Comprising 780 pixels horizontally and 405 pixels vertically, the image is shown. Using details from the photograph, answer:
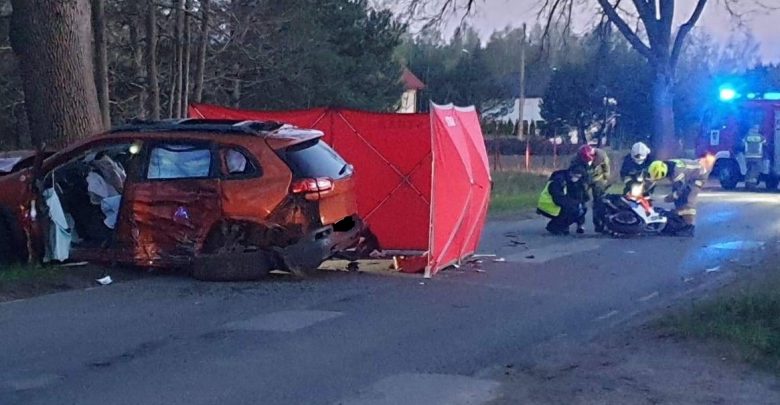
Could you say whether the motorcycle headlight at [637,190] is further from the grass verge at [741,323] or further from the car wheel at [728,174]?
the car wheel at [728,174]

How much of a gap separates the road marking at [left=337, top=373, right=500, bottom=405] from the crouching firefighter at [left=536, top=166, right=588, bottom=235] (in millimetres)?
10579

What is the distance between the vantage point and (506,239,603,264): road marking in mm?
15820

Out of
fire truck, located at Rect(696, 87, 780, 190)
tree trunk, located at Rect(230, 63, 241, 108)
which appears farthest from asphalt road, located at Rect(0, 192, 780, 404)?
fire truck, located at Rect(696, 87, 780, 190)

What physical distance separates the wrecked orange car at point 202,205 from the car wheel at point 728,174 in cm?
2518

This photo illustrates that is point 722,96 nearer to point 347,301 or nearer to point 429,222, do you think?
point 429,222

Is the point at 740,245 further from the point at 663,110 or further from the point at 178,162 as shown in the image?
the point at 663,110

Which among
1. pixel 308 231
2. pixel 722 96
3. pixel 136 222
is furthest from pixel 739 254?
pixel 722 96

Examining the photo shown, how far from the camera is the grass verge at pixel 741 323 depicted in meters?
9.09

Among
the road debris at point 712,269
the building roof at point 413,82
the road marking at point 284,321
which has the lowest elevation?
the road debris at point 712,269

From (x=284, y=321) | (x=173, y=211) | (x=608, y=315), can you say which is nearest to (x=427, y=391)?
(x=284, y=321)

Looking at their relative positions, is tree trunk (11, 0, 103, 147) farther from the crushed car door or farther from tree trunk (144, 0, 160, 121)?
tree trunk (144, 0, 160, 121)

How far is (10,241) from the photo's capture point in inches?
527

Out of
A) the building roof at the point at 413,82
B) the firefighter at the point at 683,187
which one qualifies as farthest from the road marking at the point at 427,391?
the building roof at the point at 413,82

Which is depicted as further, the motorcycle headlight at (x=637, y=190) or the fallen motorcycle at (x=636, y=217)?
the motorcycle headlight at (x=637, y=190)
